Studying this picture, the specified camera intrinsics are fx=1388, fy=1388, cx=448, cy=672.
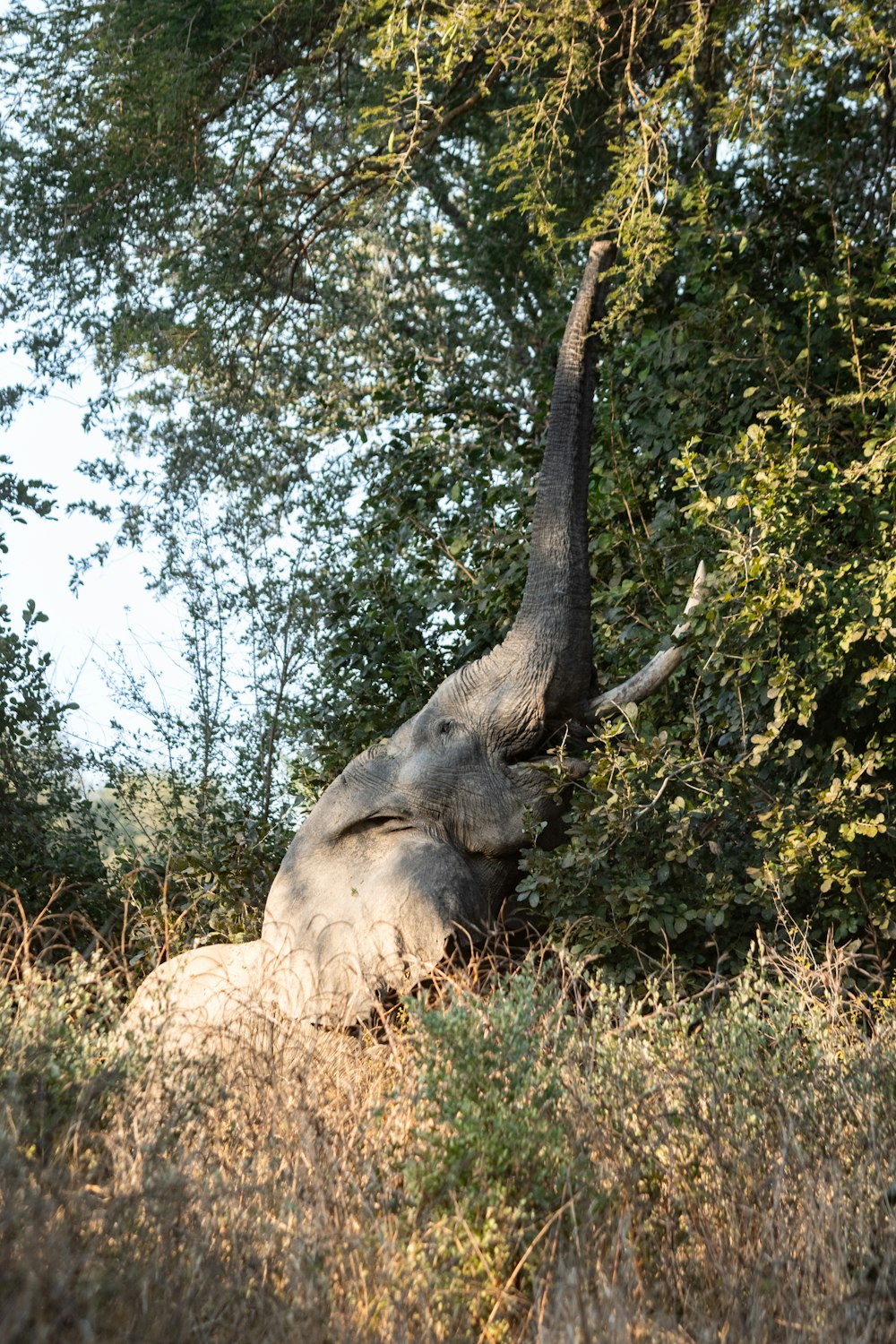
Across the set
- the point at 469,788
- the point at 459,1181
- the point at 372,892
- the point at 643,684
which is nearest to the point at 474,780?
the point at 469,788

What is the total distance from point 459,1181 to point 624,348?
20.3ft

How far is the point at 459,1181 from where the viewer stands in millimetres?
3896

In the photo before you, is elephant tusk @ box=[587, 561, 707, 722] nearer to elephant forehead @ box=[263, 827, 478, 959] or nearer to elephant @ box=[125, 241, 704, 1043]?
elephant @ box=[125, 241, 704, 1043]

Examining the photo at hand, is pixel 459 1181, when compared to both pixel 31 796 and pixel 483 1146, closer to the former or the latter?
pixel 483 1146

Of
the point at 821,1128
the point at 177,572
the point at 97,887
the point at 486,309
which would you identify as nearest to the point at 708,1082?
the point at 821,1128

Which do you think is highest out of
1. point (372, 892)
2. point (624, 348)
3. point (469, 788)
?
point (624, 348)

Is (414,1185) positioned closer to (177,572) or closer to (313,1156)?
(313,1156)

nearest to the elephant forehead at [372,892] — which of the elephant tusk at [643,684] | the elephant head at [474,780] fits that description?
the elephant head at [474,780]

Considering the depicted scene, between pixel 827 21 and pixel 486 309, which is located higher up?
pixel 486 309

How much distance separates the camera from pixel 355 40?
9.35 meters

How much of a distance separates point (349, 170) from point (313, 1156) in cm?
719

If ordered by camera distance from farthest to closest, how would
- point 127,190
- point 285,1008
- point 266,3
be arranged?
point 127,190
point 266,3
point 285,1008

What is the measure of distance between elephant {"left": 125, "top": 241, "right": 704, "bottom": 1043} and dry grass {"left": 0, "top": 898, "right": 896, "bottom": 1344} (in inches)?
33.9

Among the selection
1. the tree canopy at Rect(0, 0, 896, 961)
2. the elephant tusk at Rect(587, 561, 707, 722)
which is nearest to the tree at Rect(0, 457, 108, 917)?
the tree canopy at Rect(0, 0, 896, 961)
